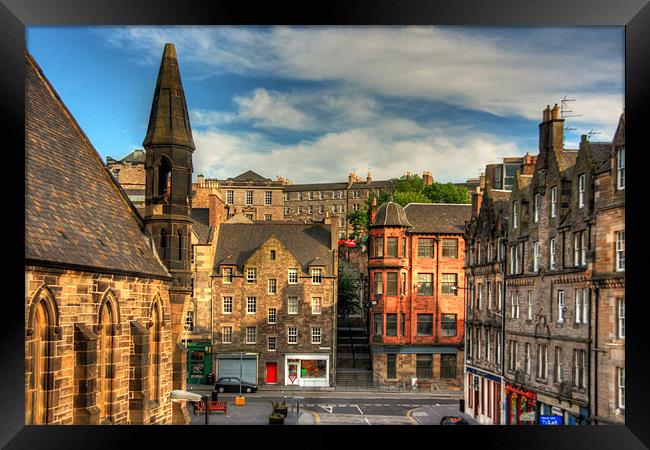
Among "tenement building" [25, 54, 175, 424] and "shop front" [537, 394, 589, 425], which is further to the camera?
"shop front" [537, 394, 589, 425]

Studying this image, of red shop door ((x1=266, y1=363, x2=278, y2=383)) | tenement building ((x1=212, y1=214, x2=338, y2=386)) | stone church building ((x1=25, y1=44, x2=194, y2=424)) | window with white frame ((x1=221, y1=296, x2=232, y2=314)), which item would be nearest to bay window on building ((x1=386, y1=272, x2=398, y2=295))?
tenement building ((x1=212, y1=214, x2=338, y2=386))

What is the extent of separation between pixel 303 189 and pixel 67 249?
7418cm

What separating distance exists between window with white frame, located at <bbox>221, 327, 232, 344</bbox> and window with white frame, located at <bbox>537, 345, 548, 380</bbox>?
1980 centimetres

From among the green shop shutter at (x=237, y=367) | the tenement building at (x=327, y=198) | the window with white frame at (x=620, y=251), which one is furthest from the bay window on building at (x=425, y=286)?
the tenement building at (x=327, y=198)

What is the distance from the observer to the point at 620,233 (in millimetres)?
20484

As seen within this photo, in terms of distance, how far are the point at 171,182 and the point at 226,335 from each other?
23.9 meters

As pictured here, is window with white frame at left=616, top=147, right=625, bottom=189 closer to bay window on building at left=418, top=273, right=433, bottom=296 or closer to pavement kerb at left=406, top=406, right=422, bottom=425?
pavement kerb at left=406, top=406, right=422, bottom=425

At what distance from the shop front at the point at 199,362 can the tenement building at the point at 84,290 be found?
71.2 ft

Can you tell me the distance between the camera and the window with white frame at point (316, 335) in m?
41.9

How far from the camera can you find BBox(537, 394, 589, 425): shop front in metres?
22.1

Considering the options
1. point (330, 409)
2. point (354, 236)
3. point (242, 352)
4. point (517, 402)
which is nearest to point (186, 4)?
point (517, 402)

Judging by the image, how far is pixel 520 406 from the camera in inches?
1110

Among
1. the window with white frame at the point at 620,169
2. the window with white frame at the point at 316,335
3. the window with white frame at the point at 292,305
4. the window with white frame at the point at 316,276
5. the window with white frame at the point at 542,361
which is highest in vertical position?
the window with white frame at the point at 620,169

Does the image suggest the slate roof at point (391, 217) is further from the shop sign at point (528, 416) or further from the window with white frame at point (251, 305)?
the shop sign at point (528, 416)
